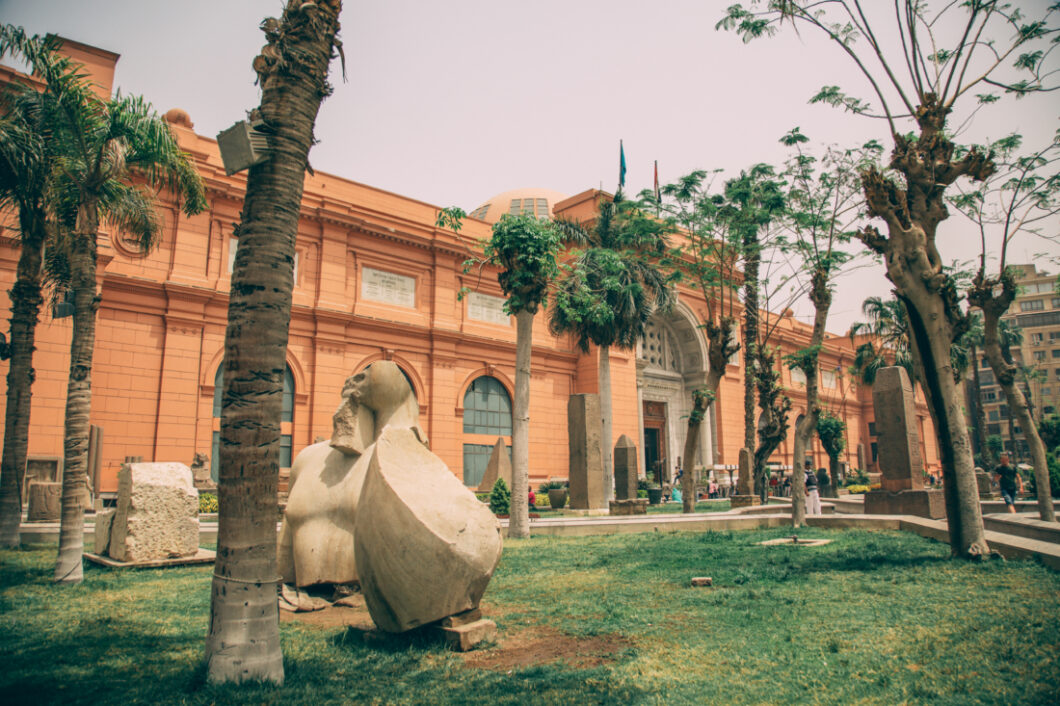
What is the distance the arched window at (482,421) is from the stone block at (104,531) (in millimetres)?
15019

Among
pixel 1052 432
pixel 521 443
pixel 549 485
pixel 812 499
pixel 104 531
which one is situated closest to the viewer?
pixel 104 531

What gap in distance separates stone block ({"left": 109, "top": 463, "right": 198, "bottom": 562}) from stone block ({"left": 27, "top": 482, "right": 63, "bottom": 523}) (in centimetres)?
515

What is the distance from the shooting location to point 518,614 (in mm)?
5574

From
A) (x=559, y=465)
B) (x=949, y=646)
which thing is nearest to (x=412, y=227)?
(x=559, y=465)

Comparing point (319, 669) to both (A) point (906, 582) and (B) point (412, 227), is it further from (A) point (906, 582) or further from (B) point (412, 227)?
(B) point (412, 227)

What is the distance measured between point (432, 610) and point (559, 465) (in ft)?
73.3

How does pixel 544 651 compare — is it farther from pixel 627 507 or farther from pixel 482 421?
pixel 482 421

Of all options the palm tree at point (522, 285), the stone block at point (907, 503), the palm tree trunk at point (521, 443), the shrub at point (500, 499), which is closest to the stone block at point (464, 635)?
the palm tree trunk at point (521, 443)

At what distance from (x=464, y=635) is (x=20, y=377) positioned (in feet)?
27.1

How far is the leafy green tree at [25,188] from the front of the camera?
26.1 feet

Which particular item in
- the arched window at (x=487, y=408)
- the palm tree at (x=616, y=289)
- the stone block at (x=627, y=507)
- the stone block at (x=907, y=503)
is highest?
the palm tree at (x=616, y=289)

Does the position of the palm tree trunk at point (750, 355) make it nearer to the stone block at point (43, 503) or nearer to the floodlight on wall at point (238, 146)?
the floodlight on wall at point (238, 146)

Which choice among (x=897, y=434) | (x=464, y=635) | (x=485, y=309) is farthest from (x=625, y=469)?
(x=464, y=635)

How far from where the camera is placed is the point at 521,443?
39.3 feet
